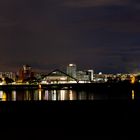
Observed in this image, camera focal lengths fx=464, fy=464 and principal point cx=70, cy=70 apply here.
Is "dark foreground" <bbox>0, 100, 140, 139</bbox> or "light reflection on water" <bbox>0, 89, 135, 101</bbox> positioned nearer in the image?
"dark foreground" <bbox>0, 100, 140, 139</bbox>

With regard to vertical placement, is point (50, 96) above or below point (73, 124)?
above

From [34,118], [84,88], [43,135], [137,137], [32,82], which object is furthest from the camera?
[32,82]

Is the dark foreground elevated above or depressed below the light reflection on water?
below

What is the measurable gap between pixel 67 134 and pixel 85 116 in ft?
17.7

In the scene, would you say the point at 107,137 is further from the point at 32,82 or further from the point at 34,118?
the point at 32,82

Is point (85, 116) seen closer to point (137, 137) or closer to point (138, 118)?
point (138, 118)

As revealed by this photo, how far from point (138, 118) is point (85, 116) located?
9.15 feet

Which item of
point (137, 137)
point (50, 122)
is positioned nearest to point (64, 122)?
point (50, 122)

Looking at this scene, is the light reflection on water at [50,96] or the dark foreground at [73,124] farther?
the light reflection on water at [50,96]

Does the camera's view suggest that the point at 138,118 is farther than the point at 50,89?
No

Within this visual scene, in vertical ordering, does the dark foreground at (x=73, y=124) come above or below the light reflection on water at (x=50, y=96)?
below

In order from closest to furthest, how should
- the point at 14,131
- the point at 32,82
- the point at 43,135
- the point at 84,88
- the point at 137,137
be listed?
1. the point at 137,137
2. the point at 43,135
3. the point at 14,131
4. the point at 84,88
5. the point at 32,82

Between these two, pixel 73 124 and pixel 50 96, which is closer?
Answer: pixel 73 124

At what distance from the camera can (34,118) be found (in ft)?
68.1
